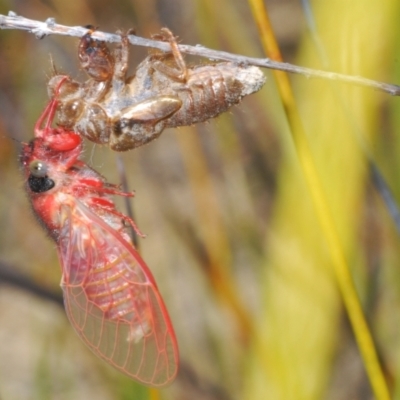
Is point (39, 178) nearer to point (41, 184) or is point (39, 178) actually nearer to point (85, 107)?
point (41, 184)

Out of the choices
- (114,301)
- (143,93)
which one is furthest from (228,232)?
(143,93)

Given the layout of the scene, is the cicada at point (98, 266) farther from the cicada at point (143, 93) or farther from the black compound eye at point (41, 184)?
the cicada at point (143, 93)

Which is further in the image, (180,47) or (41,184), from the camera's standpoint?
(41,184)

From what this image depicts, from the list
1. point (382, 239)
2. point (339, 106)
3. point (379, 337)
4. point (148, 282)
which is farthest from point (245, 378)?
point (339, 106)

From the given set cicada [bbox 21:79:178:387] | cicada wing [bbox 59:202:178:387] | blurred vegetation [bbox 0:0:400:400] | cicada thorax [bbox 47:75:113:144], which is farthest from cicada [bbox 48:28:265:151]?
blurred vegetation [bbox 0:0:400:400]

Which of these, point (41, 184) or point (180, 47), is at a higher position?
point (180, 47)

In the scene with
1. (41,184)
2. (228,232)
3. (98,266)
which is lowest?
(228,232)
